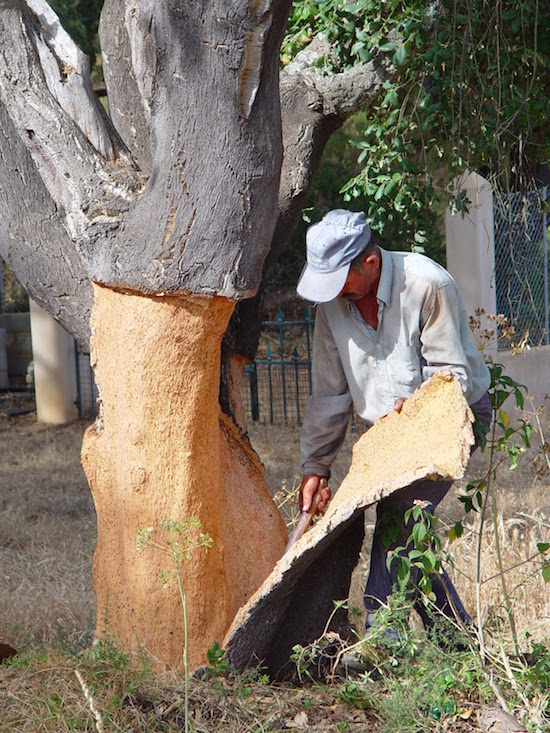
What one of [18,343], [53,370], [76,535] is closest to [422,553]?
[76,535]

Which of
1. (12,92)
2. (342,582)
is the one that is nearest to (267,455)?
(342,582)

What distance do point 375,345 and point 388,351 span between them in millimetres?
57

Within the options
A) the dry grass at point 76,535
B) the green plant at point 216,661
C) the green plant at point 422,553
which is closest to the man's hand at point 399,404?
the green plant at point 422,553

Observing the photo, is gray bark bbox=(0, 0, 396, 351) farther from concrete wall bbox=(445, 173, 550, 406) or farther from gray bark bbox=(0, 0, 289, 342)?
concrete wall bbox=(445, 173, 550, 406)

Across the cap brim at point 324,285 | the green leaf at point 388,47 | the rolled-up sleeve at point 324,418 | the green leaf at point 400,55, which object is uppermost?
the green leaf at point 388,47

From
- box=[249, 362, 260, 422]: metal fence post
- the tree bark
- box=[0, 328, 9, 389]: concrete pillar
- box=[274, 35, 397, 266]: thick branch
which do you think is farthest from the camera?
box=[0, 328, 9, 389]: concrete pillar

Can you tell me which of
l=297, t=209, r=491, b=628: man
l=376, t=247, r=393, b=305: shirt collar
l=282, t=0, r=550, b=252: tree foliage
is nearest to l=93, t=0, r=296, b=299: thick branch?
l=297, t=209, r=491, b=628: man

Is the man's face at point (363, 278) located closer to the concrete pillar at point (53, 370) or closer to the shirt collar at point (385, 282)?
the shirt collar at point (385, 282)

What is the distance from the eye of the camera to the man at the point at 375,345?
10.6 feet

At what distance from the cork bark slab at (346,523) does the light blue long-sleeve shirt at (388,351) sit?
156 mm

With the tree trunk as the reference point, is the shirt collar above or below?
above

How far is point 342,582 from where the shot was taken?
3459 millimetres

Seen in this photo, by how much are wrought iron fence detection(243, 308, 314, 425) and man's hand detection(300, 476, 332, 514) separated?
5.71 m

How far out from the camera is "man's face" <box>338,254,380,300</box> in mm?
3256
